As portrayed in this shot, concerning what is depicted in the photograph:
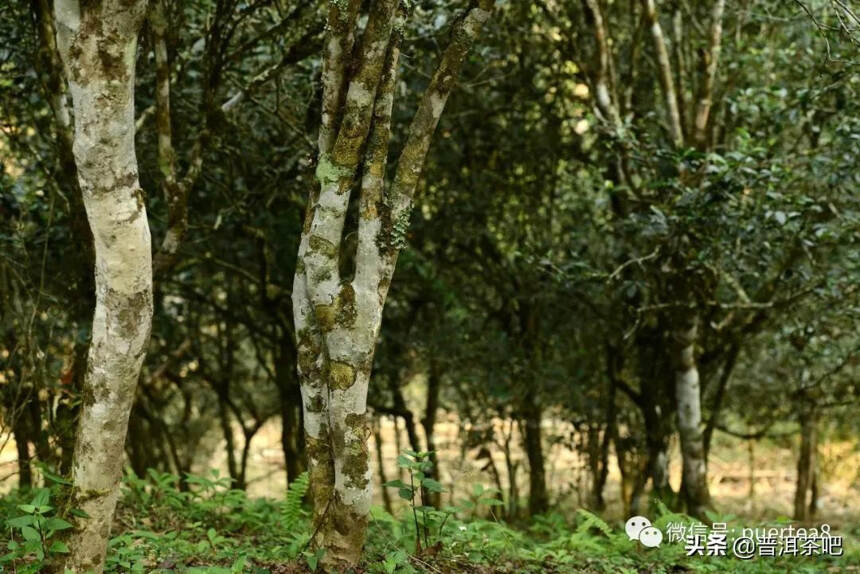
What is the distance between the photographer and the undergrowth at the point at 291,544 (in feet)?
14.0

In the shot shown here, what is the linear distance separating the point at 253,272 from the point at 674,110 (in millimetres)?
5001

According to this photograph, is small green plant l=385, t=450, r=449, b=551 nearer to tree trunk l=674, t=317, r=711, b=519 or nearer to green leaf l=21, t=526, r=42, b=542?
green leaf l=21, t=526, r=42, b=542

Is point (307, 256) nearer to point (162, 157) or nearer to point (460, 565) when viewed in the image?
point (162, 157)

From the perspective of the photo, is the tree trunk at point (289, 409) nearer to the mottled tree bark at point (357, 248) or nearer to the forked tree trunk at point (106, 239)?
the mottled tree bark at point (357, 248)

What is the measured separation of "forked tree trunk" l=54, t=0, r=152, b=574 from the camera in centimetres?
336

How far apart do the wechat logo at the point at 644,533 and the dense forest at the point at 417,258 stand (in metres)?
0.03

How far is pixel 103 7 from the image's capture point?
10.9ft

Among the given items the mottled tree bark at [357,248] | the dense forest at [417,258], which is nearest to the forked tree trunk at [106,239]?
the dense forest at [417,258]

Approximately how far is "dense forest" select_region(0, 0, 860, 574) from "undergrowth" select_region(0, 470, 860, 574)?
34 mm

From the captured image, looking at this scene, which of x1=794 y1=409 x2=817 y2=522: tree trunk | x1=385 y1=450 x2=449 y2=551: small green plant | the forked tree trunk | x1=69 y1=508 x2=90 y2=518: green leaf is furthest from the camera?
x1=794 y1=409 x2=817 y2=522: tree trunk

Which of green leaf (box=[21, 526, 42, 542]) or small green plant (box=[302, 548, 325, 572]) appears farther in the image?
small green plant (box=[302, 548, 325, 572])

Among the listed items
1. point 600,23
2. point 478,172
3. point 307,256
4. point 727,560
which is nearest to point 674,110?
point 600,23

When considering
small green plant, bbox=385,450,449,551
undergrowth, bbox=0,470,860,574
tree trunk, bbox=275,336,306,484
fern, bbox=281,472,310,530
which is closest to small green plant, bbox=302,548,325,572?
undergrowth, bbox=0,470,860,574

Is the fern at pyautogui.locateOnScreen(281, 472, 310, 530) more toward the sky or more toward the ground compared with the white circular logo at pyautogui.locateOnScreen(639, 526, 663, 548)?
more toward the sky
